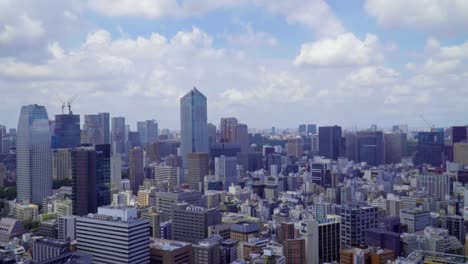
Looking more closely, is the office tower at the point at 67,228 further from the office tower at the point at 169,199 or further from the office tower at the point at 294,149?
the office tower at the point at 294,149

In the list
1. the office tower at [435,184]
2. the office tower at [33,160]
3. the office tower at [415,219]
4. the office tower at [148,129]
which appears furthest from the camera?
the office tower at [148,129]

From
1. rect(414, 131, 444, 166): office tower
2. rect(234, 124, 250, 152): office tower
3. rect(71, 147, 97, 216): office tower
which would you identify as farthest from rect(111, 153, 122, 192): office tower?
rect(414, 131, 444, 166): office tower

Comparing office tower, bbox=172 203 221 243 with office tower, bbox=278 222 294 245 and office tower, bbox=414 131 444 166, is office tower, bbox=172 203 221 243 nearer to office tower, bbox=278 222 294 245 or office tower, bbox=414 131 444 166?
office tower, bbox=278 222 294 245

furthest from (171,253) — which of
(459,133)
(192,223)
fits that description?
(459,133)

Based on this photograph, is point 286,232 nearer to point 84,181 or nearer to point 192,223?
point 192,223

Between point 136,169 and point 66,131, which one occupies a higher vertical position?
point 66,131

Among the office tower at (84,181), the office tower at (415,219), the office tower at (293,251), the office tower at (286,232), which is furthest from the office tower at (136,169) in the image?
the office tower at (293,251)
